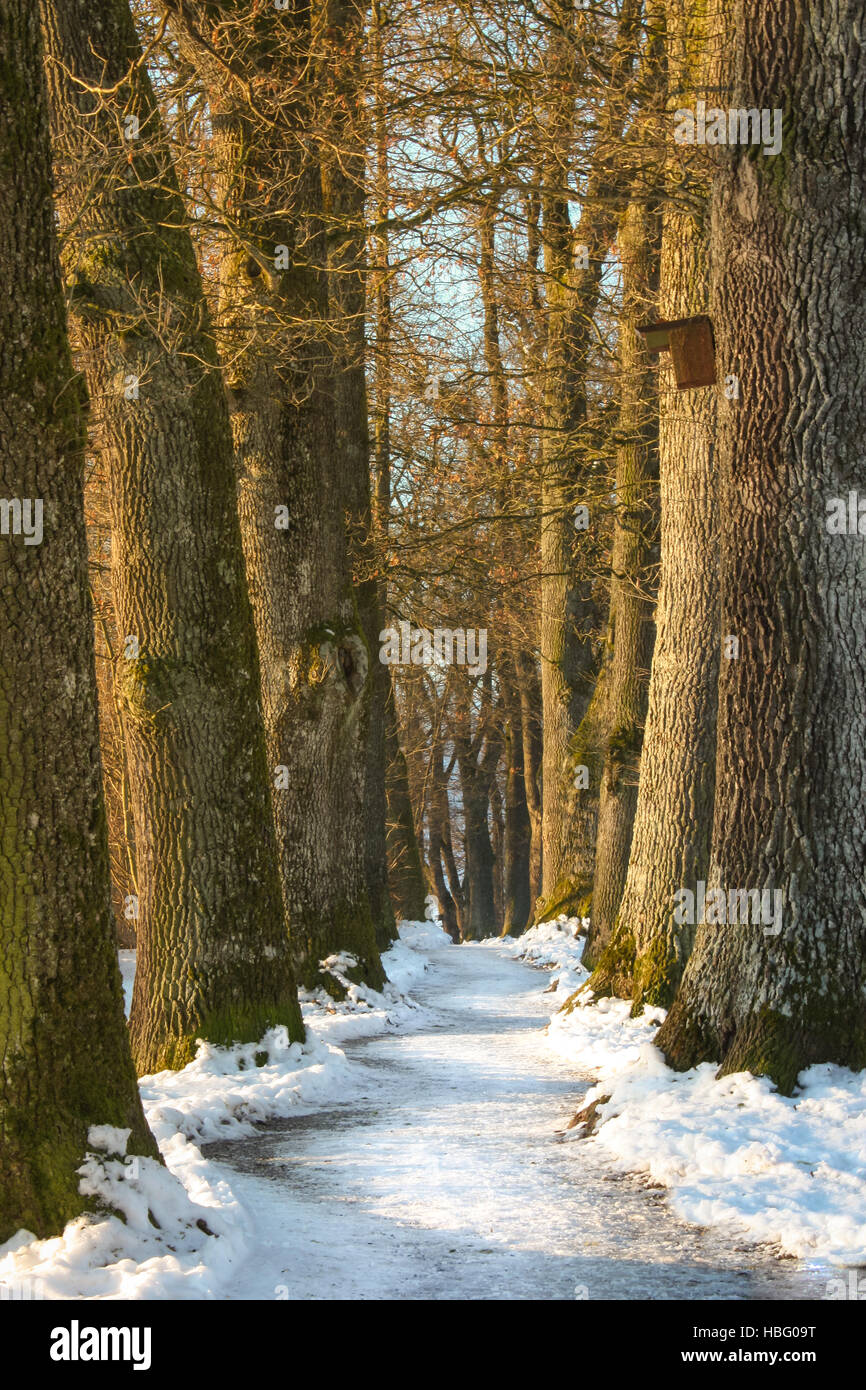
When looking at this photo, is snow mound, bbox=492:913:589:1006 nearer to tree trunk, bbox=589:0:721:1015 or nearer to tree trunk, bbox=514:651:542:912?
tree trunk, bbox=589:0:721:1015

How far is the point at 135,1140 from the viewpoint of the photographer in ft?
15.4

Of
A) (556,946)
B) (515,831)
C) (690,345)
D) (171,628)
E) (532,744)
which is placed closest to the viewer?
(690,345)

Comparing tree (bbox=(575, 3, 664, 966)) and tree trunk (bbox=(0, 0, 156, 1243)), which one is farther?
tree (bbox=(575, 3, 664, 966))

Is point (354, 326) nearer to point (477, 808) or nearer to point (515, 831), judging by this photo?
point (477, 808)

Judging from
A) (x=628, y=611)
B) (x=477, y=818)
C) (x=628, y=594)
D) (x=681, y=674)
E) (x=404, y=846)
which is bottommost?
(x=477, y=818)

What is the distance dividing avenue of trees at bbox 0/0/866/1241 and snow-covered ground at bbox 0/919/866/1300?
0.81 feet

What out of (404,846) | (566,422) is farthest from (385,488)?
(404,846)

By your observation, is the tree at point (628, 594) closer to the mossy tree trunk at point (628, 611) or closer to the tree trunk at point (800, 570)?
the mossy tree trunk at point (628, 611)

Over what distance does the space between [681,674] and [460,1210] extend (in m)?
5.15

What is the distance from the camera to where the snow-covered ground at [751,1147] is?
4.74 meters

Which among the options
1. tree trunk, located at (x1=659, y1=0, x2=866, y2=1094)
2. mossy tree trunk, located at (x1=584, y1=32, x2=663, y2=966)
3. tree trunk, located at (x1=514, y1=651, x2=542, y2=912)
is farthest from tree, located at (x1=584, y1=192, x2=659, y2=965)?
tree trunk, located at (x1=514, y1=651, x2=542, y2=912)

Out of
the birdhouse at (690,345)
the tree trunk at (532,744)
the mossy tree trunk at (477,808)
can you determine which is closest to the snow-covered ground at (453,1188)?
the birdhouse at (690,345)

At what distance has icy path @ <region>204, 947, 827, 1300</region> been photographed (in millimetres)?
4445

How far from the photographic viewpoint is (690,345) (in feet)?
23.4
